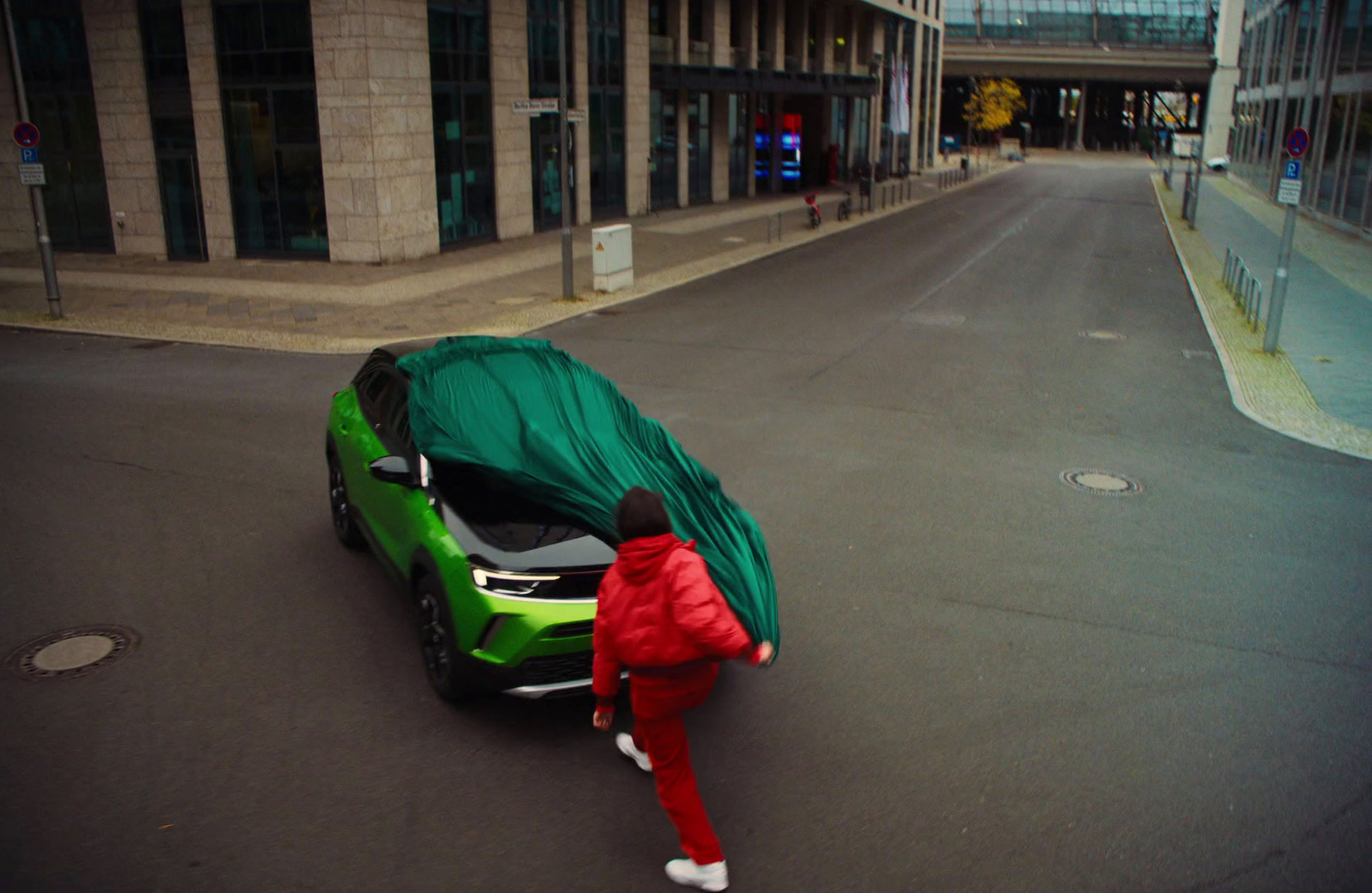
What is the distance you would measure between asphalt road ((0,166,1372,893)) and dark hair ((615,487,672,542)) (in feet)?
5.35

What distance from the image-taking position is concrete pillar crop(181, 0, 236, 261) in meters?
24.1

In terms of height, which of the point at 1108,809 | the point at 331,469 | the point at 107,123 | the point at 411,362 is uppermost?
the point at 107,123

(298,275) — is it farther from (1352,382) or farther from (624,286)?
(1352,382)

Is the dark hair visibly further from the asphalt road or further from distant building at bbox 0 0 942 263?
distant building at bbox 0 0 942 263

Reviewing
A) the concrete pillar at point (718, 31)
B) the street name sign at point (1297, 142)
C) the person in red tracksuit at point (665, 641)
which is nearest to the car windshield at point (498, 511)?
the person in red tracksuit at point (665, 641)

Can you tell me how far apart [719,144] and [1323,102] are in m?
22.6

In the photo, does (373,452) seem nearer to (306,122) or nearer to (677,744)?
(677,744)

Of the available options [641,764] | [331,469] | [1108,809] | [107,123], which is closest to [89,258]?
[107,123]

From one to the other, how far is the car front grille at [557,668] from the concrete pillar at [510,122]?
2407 centimetres

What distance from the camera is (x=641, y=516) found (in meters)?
4.22

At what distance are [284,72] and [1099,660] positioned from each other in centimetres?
2281

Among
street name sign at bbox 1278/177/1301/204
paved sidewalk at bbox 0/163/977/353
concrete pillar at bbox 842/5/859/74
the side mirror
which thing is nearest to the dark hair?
the side mirror

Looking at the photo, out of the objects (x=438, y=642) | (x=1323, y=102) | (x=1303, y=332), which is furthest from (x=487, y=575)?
(x=1323, y=102)

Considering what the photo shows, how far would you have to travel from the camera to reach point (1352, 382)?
1418cm
